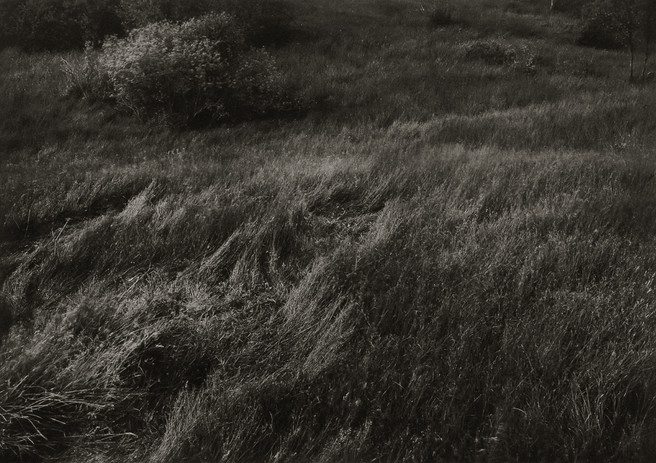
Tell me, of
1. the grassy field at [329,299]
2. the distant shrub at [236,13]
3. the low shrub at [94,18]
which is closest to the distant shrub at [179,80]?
the grassy field at [329,299]

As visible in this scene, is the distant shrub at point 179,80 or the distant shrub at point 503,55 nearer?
the distant shrub at point 179,80

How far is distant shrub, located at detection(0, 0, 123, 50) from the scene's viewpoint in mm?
12758

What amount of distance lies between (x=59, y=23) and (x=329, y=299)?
12.9 m

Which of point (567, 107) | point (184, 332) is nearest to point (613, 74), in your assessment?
point (567, 107)

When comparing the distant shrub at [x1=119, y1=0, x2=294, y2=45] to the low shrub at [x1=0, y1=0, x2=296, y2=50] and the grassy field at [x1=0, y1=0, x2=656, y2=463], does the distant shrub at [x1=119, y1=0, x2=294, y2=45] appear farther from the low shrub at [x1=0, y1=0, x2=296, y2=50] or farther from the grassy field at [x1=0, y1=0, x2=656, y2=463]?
the grassy field at [x1=0, y1=0, x2=656, y2=463]

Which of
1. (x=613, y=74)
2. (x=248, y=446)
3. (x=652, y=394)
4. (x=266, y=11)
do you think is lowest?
(x=248, y=446)

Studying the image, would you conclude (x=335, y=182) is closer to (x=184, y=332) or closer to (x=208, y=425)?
(x=184, y=332)

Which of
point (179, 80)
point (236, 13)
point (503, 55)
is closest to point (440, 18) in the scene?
point (503, 55)

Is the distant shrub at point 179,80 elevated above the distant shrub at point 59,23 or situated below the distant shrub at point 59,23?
below

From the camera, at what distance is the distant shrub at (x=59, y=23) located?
12.8 m

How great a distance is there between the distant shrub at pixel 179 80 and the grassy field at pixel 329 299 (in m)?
1.45

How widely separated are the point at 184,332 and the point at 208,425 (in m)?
0.79

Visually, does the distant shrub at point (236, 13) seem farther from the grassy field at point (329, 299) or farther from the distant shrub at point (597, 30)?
the distant shrub at point (597, 30)

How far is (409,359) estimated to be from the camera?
2979 mm
